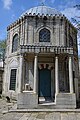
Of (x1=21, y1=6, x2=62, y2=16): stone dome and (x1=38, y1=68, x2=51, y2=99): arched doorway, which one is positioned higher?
(x1=21, y1=6, x2=62, y2=16): stone dome

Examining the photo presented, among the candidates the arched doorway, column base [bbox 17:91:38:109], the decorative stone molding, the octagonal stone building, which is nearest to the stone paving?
column base [bbox 17:91:38:109]

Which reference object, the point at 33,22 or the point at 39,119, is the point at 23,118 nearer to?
the point at 39,119

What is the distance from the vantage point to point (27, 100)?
1046cm

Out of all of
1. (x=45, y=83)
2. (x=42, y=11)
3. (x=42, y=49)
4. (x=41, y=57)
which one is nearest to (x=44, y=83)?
(x=45, y=83)

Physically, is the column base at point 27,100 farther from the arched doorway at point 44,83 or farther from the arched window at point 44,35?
the arched window at point 44,35

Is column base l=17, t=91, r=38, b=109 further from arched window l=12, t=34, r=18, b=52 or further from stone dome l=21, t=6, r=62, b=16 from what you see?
stone dome l=21, t=6, r=62, b=16

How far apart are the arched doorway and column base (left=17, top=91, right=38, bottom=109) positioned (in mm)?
2899

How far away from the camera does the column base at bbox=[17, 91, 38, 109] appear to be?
1034cm

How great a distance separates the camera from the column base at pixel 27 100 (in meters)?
10.3

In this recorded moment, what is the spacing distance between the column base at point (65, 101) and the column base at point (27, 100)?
1587mm

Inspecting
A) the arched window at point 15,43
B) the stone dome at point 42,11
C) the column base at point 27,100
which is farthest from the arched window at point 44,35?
the column base at point 27,100

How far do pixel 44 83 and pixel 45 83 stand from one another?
0.31 ft

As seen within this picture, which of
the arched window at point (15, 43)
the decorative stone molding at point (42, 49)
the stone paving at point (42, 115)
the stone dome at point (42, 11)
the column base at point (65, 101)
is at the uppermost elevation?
the stone dome at point (42, 11)

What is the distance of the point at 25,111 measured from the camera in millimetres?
9289
